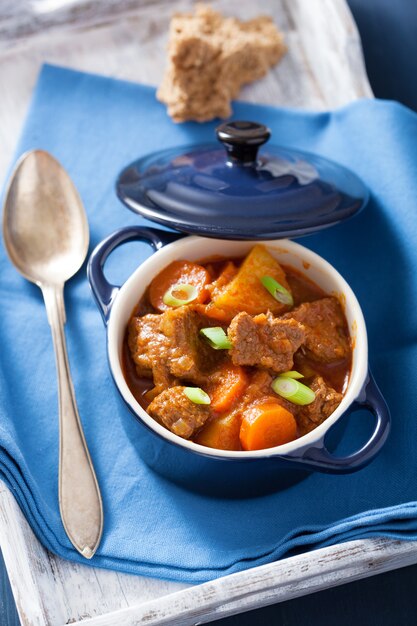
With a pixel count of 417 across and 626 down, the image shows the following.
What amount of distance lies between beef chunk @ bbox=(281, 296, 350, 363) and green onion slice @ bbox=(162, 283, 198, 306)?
0.90 feet

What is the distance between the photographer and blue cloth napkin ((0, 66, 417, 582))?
210 centimetres

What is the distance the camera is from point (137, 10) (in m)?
3.36

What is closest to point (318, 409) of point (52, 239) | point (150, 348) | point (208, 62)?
point (150, 348)

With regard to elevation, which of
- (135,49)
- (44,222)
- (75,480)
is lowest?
(75,480)

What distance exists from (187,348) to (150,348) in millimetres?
111

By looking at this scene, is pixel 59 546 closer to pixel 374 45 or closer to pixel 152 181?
pixel 152 181

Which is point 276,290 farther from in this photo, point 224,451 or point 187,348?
point 224,451

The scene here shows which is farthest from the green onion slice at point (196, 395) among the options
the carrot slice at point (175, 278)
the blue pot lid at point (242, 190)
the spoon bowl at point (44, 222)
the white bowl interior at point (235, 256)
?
the spoon bowl at point (44, 222)

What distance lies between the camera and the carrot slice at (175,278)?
7.59ft

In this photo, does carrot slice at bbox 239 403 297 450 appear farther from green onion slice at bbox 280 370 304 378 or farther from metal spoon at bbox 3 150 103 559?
metal spoon at bbox 3 150 103 559

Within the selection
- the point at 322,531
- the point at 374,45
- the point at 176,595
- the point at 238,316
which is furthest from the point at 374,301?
the point at 374,45

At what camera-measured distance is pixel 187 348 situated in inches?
83.4

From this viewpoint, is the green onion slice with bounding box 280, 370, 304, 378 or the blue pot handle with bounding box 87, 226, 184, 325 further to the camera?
the blue pot handle with bounding box 87, 226, 184, 325

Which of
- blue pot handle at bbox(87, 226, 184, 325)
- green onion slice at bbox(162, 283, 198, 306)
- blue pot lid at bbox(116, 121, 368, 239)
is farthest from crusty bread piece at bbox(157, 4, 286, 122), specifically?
green onion slice at bbox(162, 283, 198, 306)
